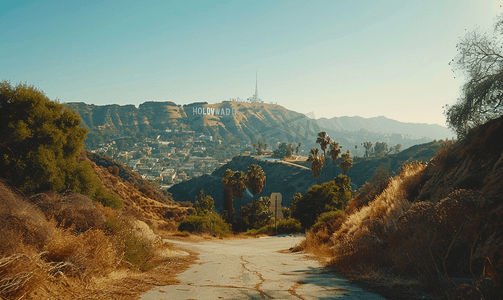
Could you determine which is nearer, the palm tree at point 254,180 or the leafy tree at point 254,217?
the leafy tree at point 254,217

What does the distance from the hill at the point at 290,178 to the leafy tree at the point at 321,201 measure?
6931cm

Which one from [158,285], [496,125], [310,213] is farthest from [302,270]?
[310,213]

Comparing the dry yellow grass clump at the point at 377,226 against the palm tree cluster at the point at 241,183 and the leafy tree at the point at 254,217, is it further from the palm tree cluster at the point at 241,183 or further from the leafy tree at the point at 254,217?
the palm tree cluster at the point at 241,183

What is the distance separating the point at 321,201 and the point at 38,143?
39.5 metres

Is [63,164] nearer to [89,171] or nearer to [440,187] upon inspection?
[89,171]

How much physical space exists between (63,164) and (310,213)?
123ft

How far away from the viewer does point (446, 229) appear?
21.3ft

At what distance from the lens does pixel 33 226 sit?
21.6 feet

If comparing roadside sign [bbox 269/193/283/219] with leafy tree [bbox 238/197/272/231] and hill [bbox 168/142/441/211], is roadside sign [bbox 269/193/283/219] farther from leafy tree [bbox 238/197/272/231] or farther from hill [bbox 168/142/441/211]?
hill [bbox 168/142/441/211]

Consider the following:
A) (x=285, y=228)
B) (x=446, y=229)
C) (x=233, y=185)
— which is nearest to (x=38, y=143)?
(x=446, y=229)

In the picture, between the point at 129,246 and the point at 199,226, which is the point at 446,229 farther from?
the point at 199,226

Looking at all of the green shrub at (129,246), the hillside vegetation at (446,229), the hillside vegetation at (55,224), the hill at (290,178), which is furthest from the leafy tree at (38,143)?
the hill at (290,178)

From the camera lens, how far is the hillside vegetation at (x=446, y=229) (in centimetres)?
602

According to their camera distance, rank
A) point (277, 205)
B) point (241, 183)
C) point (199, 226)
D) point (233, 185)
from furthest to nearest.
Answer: point (233, 185)
point (241, 183)
point (277, 205)
point (199, 226)
